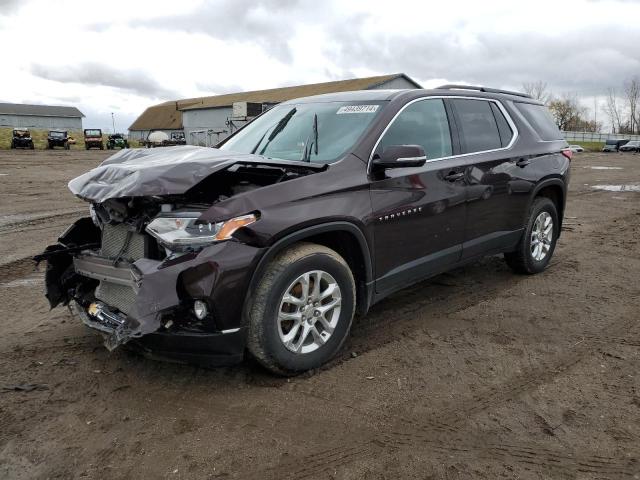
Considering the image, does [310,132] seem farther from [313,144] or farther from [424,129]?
[424,129]

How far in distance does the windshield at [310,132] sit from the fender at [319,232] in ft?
1.79

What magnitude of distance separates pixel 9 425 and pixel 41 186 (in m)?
13.1

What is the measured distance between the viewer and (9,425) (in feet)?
9.22

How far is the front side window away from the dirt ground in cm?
144

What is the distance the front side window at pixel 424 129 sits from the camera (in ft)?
12.6

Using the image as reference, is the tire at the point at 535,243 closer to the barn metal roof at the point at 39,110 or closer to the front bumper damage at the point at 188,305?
the front bumper damage at the point at 188,305

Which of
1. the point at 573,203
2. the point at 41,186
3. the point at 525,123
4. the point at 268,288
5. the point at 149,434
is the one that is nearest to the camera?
the point at 149,434

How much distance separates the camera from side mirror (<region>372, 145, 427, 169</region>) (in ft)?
11.2

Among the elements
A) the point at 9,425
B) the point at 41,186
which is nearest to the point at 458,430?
the point at 9,425

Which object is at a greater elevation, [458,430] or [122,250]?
[122,250]

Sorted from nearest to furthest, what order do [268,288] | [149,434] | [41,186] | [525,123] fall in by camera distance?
[149,434]
[268,288]
[525,123]
[41,186]

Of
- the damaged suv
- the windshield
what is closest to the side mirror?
the damaged suv

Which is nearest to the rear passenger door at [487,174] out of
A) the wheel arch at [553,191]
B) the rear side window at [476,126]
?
the rear side window at [476,126]

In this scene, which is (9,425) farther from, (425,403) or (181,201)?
(425,403)
